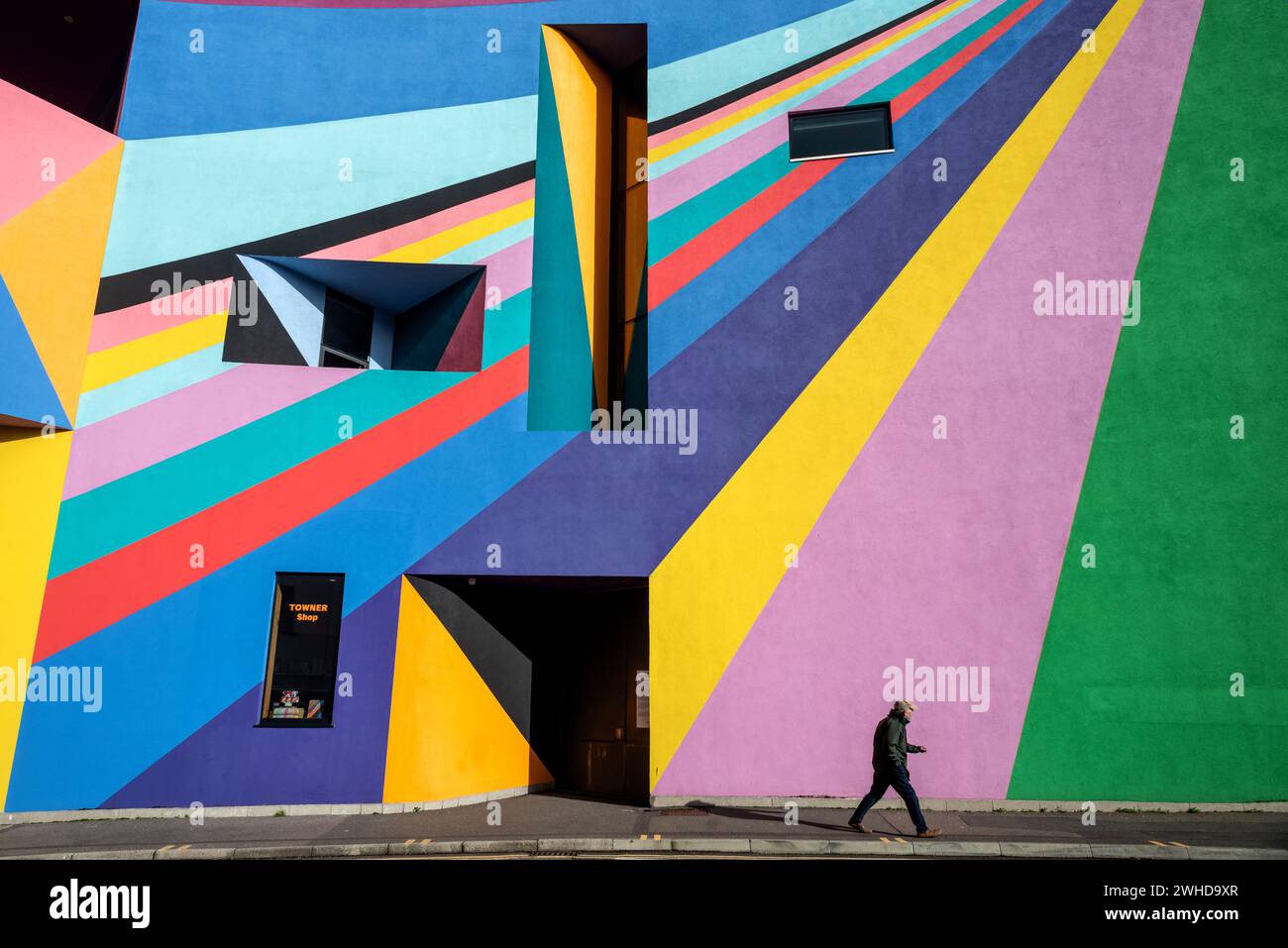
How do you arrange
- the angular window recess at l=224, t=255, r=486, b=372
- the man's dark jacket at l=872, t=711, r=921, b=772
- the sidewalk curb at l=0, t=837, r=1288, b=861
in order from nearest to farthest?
the sidewalk curb at l=0, t=837, r=1288, b=861 → the man's dark jacket at l=872, t=711, r=921, b=772 → the angular window recess at l=224, t=255, r=486, b=372

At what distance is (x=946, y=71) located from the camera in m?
14.3

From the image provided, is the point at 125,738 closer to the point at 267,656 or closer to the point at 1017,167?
the point at 267,656

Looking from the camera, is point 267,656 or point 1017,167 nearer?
point 267,656

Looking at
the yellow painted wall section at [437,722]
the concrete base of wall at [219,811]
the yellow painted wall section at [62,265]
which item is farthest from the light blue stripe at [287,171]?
the concrete base of wall at [219,811]

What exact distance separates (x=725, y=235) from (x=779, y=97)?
2610 millimetres

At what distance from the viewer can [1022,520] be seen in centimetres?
1294

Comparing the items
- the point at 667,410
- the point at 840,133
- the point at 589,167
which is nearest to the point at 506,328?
the point at 667,410

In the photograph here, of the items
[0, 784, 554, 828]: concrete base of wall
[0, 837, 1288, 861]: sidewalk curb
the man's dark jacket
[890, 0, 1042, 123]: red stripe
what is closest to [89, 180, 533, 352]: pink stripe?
[890, 0, 1042, 123]: red stripe

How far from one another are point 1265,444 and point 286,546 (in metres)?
14.5

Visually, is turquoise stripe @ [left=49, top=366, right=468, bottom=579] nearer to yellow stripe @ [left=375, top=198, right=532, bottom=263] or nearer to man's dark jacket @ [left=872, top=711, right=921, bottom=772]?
yellow stripe @ [left=375, top=198, right=532, bottom=263]

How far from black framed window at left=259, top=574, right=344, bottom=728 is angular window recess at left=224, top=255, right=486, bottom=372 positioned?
3.76 m

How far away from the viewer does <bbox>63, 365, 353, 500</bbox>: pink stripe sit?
12.8 meters
